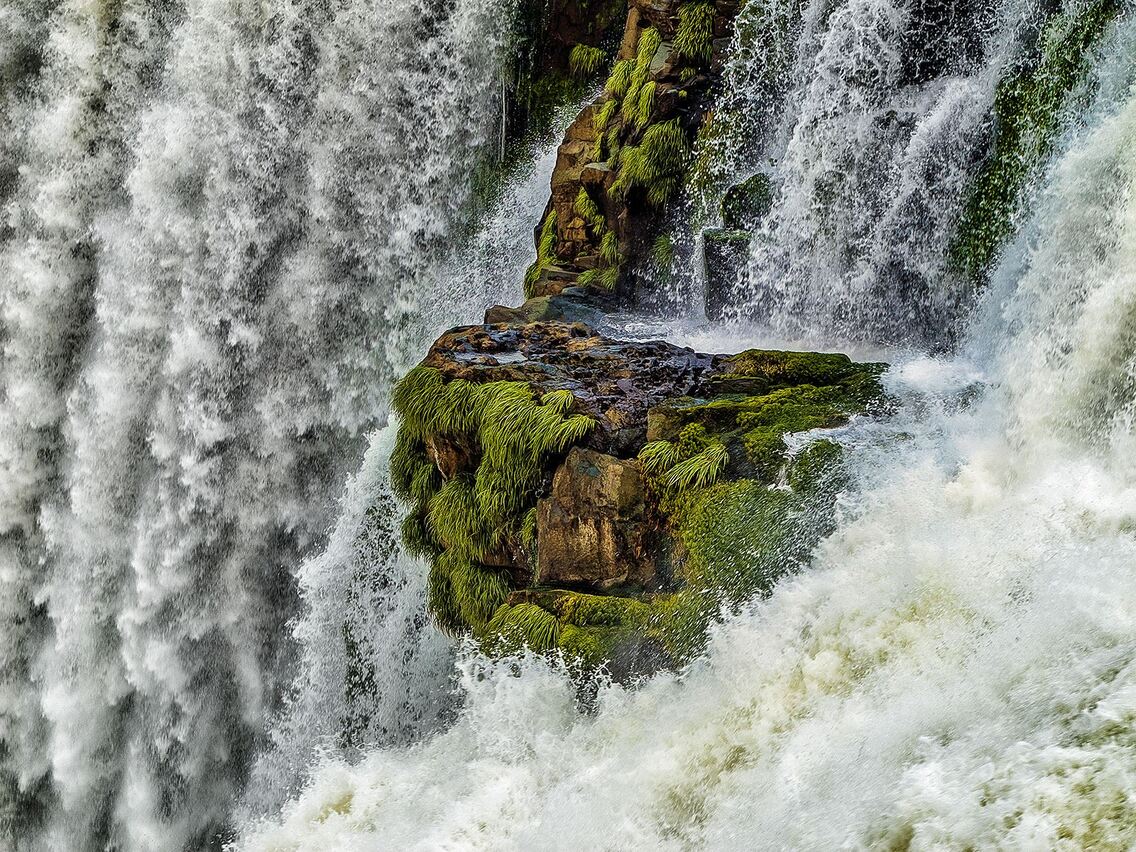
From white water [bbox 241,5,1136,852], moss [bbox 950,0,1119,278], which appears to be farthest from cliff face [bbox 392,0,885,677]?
moss [bbox 950,0,1119,278]

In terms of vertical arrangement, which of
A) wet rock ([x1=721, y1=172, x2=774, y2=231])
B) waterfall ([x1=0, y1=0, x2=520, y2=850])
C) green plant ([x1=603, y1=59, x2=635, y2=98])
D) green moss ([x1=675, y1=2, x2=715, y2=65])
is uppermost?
green moss ([x1=675, y1=2, x2=715, y2=65])

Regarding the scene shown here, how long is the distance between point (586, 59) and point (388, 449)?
6.89 metres

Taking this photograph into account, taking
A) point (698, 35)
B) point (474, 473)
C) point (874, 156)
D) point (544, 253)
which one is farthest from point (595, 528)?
point (698, 35)

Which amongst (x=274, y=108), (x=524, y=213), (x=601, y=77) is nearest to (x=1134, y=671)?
(x=524, y=213)

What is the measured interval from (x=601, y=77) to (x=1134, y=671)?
11118 millimetres

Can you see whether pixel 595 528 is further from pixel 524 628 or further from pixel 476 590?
pixel 476 590

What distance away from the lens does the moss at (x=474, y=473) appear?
22.1 feet

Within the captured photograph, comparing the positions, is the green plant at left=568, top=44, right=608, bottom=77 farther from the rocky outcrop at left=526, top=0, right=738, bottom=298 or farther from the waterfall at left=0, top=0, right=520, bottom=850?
the rocky outcrop at left=526, top=0, right=738, bottom=298

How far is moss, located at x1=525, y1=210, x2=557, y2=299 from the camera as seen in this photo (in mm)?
11156

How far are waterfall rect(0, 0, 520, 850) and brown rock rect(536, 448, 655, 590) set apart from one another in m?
6.43

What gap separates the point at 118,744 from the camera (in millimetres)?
12516

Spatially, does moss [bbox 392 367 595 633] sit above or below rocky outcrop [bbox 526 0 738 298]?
below

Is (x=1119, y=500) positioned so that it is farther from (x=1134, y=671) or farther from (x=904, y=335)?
(x=904, y=335)

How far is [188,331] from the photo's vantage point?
42.9 feet
